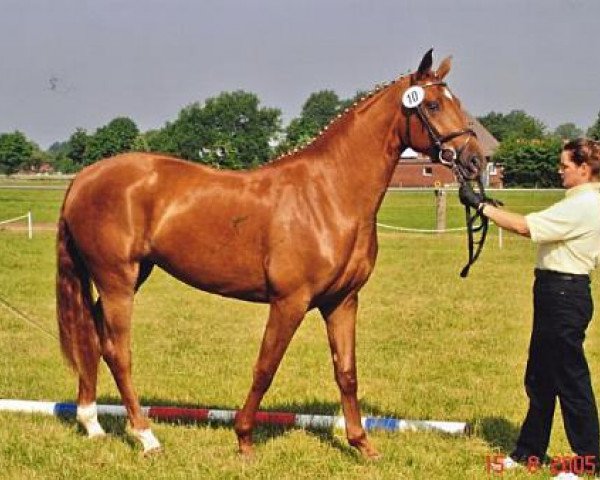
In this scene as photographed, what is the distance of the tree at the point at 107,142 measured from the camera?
76.9m

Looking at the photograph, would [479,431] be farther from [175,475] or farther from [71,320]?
[71,320]

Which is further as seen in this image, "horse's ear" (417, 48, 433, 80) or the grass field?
the grass field

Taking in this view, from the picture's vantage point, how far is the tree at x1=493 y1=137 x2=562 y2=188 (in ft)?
201

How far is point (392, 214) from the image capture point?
117ft

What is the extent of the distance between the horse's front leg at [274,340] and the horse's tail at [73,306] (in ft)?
4.92

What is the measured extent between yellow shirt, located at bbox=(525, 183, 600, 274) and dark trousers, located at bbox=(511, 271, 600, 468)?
4.0 inches

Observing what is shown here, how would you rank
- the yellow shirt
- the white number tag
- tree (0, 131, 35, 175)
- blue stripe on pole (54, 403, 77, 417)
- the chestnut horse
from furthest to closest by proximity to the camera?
1. tree (0, 131, 35, 175)
2. blue stripe on pole (54, 403, 77, 417)
3. the chestnut horse
4. the white number tag
5. the yellow shirt

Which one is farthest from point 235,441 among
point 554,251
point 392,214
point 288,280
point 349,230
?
point 392,214

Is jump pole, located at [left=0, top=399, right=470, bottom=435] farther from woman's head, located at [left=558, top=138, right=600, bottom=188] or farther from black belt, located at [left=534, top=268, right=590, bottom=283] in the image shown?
woman's head, located at [left=558, top=138, right=600, bottom=188]

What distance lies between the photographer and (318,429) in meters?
6.26

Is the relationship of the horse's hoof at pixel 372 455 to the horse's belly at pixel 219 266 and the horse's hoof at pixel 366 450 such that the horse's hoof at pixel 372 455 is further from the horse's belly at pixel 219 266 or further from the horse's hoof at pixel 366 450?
the horse's belly at pixel 219 266

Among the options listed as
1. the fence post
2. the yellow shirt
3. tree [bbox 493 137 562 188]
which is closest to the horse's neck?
the yellow shirt

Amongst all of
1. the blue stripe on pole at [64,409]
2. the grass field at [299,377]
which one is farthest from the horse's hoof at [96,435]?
the blue stripe on pole at [64,409]

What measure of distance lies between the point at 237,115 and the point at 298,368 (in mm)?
95008
